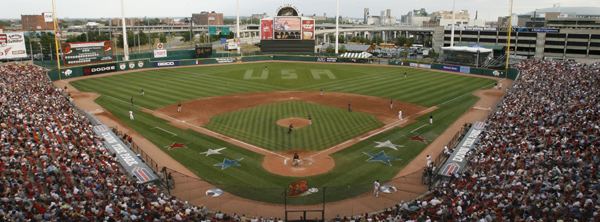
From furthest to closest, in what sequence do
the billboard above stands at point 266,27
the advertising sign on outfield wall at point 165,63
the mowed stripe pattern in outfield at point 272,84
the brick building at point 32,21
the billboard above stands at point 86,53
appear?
the brick building at point 32,21 → the billboard above stands at point 266,27 → the advertising sign on outfield wall at point 165,63 → the billboard above stands at point 86,53 → the mowed stripe pattern in outfield at point 272,84

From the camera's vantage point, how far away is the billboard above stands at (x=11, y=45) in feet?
207

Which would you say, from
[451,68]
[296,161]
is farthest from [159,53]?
[296,161]

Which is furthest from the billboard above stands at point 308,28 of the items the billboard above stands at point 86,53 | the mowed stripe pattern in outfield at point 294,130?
the mowed stripe pattern in outfield at point 294,130

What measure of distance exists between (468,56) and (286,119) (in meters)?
53.2

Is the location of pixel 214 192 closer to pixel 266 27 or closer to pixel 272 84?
pixel 272 84

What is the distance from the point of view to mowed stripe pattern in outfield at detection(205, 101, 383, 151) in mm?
32688

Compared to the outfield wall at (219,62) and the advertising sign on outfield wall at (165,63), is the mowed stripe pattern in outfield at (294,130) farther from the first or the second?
the advertising sign on outfield wall at (165,63)

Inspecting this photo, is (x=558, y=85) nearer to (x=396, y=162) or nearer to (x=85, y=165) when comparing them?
(x=396, y=162)

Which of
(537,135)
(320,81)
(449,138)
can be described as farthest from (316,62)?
(537,135)

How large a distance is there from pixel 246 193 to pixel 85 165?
27.6ft

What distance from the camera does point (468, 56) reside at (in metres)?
80.4

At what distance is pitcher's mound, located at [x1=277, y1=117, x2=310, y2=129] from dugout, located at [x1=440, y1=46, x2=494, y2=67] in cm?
4923

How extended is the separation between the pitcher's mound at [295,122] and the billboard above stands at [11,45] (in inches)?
1913

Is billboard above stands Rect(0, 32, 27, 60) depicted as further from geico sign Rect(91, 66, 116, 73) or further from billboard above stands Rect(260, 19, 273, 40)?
billboard above stands Rect(260, 19, 273, 40)
